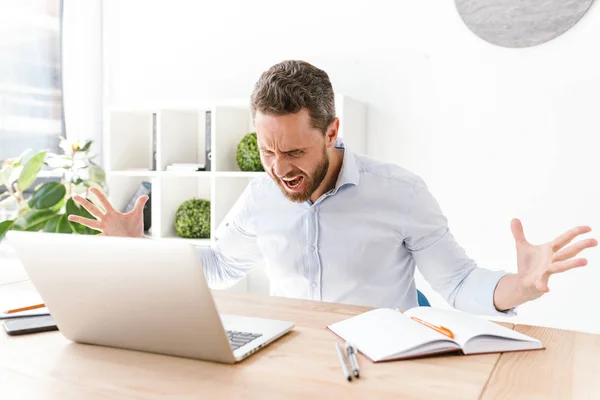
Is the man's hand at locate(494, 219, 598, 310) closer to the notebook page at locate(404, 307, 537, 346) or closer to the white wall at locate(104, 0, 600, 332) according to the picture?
the notebook page at locate(404, 307, 537, 346)

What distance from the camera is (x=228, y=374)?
35.8 inches

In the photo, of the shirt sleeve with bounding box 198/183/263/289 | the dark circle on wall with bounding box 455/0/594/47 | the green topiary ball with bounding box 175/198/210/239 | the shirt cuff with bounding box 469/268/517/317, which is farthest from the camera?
the green topiary ball with bounding box 175/198/210/239

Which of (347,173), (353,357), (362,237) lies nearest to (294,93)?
(347,173)

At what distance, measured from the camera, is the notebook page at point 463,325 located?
103 centimetres

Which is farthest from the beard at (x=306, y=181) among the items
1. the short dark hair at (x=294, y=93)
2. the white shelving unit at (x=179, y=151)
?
the white shelving unit at (x=179, y=151)

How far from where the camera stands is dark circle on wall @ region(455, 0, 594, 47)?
93.8 inches

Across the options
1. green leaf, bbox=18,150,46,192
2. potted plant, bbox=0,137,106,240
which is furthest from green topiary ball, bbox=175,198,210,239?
green leaf, bbox=18,150,46,192

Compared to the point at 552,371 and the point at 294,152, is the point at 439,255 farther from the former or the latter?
the point at 552,371

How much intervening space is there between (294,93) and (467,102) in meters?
1.28

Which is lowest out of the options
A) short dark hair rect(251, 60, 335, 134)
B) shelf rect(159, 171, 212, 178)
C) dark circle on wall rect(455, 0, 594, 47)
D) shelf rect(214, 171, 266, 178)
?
shelf rect(159, 171, 212, 178)

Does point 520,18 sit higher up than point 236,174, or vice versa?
point 520,18

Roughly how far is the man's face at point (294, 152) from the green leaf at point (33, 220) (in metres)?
1.61

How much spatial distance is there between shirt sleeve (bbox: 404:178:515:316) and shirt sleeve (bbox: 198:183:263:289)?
51cm

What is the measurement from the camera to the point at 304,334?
3.67 ft
